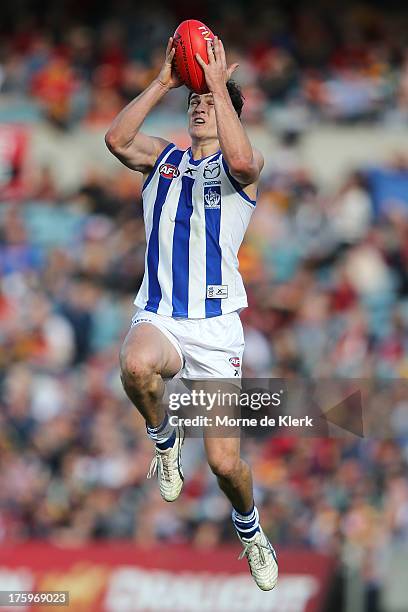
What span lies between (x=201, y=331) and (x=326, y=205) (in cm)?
813

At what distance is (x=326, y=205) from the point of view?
49.7ft

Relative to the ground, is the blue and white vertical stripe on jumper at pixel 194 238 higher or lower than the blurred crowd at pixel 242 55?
lower

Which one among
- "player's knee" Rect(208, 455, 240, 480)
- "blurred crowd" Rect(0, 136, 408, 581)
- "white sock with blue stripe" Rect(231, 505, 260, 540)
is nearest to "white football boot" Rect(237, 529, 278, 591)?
"white sock with blue stripe" Rect(231, 505, 260, 540)

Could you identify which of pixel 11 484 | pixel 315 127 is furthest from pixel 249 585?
pixel 315 127

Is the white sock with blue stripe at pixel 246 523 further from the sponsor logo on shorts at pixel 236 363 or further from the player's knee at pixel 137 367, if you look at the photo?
the player's knee at pixel 137 367

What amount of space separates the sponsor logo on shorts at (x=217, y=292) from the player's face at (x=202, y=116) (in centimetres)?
85

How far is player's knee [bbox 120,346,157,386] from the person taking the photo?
22.3 feet

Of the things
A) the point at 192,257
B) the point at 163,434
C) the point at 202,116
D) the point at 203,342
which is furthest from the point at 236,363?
the point at 202,116

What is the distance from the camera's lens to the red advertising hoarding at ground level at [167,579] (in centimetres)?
1079

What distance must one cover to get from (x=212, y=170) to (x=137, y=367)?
1.23 metres

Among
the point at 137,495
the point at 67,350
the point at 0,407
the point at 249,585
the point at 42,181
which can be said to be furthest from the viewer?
the point at 42,181

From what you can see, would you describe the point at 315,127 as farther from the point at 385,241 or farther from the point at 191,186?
the point at 191,186

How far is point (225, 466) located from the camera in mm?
7125

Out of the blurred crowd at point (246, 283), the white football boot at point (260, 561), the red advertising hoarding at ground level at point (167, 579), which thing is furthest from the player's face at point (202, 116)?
the blurred crowd at point (246, 283)
